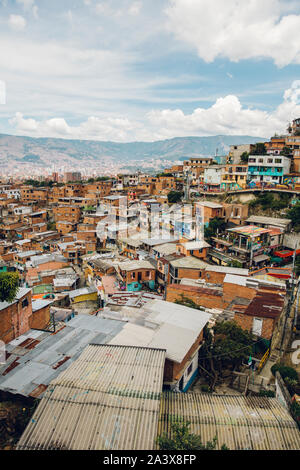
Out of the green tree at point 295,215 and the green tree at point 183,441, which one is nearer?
the green tree at point 183,441

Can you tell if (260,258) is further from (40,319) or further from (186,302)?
(40,319)

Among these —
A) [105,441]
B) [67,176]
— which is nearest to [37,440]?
[105,441]

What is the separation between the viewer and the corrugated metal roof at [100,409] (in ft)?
20.7

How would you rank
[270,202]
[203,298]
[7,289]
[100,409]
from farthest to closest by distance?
[270,202], [203,298], [7,289], [100,409]

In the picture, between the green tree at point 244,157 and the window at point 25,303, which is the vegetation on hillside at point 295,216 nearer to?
the green tree at point 244,157

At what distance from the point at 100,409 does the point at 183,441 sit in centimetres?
212

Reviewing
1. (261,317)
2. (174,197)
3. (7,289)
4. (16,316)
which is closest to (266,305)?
(261,317)

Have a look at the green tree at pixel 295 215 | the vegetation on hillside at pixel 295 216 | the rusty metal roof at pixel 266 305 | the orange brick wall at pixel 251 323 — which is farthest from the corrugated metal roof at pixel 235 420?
→ the green tree at pixel 295 215

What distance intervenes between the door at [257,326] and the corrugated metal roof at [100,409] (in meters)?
6.54

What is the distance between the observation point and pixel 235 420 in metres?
7.73

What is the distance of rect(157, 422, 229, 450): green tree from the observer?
255 inches
